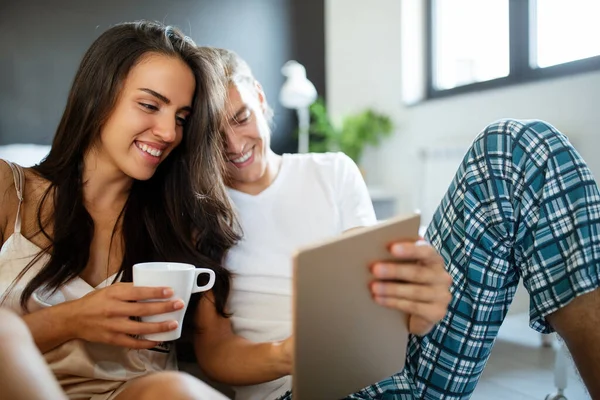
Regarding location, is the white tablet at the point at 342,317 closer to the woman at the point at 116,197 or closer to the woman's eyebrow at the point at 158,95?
the woman at the point at 116,197

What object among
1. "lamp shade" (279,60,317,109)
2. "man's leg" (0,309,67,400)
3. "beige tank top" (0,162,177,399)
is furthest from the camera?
"lamp shade" (279,60,317,109)

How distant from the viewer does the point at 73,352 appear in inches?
→ 37.3

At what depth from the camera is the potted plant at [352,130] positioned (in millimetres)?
3664

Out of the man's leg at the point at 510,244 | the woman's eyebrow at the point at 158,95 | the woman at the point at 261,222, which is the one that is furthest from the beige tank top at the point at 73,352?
the man's leg at the point at 510,244

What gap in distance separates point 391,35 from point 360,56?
301 mm

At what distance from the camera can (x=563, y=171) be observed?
3.00 feet

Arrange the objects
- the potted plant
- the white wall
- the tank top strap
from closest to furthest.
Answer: the tank top strap → the white wall → the potted plant

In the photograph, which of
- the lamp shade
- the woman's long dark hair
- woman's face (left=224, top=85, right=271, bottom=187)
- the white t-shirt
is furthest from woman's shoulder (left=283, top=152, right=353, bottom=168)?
the lamp shade

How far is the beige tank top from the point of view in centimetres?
95

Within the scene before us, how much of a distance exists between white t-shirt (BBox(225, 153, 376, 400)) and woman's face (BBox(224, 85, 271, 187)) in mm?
56

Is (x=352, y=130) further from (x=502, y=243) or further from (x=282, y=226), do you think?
(x=502, y=243)

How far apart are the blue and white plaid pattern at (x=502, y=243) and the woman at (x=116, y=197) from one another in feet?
1.45

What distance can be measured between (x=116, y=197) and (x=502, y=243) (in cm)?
80

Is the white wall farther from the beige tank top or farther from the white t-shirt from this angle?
the beige tank top
